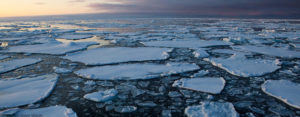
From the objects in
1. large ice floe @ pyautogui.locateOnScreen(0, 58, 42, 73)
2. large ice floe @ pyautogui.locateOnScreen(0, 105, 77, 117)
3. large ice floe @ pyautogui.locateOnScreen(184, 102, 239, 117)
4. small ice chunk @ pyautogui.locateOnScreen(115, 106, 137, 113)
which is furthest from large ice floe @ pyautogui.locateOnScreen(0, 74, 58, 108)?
large ice floe @ pyautogui.locateOnScreen(184, 102, 239, 117)

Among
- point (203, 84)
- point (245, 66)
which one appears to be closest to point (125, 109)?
point (203, 84)

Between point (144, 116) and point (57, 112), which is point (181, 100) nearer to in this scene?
point (144, 116)

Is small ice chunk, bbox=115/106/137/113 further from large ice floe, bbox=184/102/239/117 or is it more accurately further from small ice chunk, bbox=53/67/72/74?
small ice chunk, bbox=53/67/72/74

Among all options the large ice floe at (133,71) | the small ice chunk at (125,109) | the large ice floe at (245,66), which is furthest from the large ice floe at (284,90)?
the small ice chunk at (125,109)

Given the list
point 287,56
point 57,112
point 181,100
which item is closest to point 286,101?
point 181,100

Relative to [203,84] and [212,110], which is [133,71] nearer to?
[203,84]

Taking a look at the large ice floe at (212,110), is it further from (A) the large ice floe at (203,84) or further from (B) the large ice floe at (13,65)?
(B) the large ice floe at (13,65)
